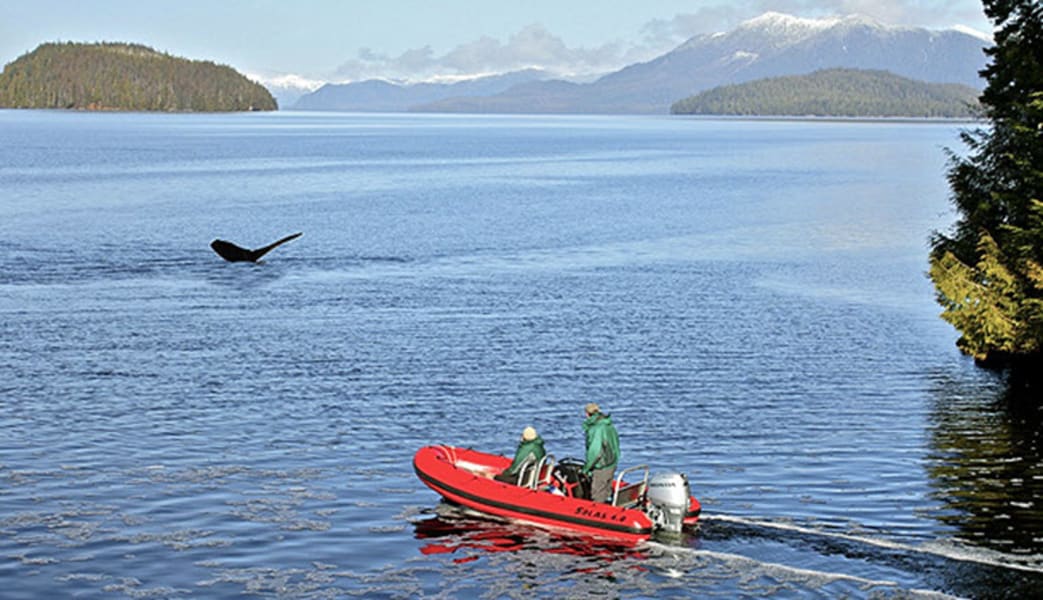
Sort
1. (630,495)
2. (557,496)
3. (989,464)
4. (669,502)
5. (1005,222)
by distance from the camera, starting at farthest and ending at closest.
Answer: (1005,222), (989,464), (630,495), (557,496), (669,502)

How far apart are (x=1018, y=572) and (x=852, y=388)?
17.1 m

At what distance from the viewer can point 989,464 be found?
3275cm

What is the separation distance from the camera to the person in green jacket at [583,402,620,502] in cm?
2702

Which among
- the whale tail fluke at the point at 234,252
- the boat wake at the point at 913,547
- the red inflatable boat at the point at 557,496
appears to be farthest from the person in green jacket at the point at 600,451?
the whale tail fluke at the point at 234,252

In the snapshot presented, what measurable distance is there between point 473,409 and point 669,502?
42.3 feet

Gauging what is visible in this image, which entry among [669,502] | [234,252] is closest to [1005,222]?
[669,502]

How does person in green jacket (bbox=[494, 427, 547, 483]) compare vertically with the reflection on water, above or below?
above

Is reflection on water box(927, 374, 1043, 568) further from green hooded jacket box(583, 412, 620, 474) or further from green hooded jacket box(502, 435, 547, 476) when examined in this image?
green hooded jacket box(502, 435, 547, 476)

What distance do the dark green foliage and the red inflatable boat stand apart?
2118 cm

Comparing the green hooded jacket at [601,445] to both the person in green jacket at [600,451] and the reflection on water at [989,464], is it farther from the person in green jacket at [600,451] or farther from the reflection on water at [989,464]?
the reflection on water at [989,464]

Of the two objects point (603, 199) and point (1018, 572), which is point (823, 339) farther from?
point (603, 199)

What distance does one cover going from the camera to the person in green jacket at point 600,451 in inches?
1064

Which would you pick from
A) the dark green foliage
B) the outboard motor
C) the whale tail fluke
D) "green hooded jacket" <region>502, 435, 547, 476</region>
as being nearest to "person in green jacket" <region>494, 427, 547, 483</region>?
"green hooded jacket" <region>502, 435, 547, 476</region>

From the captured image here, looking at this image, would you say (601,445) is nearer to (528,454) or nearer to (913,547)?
(528,454)
